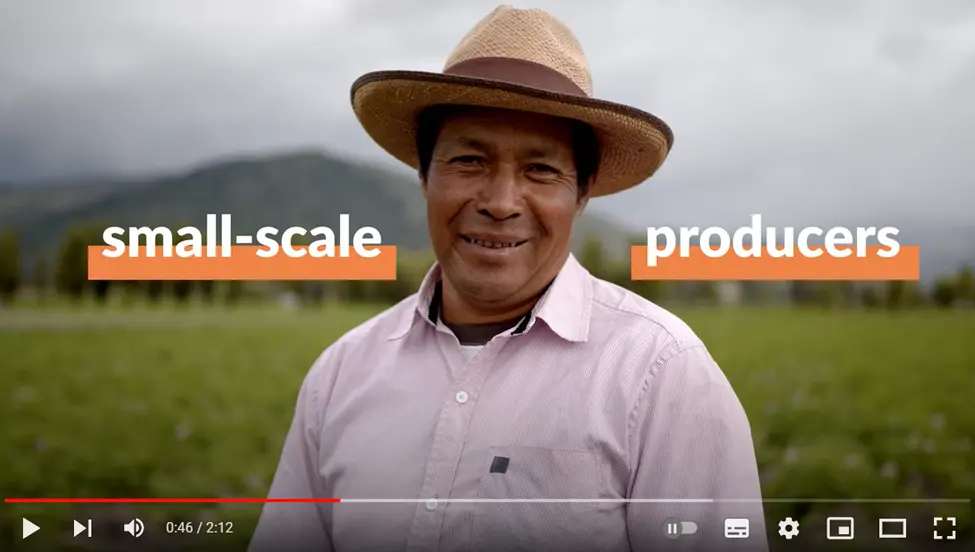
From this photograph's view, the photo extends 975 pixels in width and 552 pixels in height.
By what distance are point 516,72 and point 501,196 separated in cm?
27

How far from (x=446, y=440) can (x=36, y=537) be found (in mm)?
1256

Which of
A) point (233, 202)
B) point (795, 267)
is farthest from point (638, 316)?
point (233, 202)

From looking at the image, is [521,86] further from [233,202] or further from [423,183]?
[233,202]

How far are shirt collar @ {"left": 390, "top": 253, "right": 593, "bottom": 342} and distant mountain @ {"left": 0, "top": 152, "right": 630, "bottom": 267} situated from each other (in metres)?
0.31

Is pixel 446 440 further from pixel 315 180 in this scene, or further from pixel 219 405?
pixel 219 405

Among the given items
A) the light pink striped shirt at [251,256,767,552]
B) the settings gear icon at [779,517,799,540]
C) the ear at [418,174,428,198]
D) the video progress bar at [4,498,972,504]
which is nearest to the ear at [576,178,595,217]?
the light pink striped shirt at [251,256,767,552]

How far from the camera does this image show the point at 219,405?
3.52 m

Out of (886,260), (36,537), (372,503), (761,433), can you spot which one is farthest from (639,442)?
(761,433)

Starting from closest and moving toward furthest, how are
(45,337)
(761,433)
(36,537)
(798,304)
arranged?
(36,537) < (798,304) < (45,337) < (761,433)

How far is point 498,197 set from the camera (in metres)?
1.52

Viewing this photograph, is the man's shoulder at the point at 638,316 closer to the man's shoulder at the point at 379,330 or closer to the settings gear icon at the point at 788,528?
the man's shoulder at the point at 379,330
